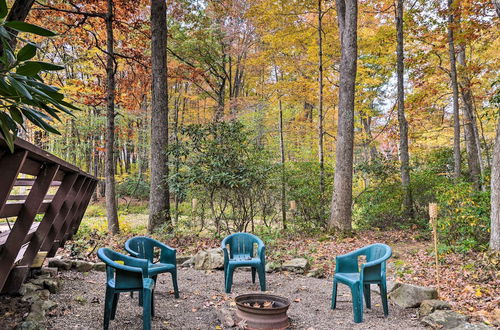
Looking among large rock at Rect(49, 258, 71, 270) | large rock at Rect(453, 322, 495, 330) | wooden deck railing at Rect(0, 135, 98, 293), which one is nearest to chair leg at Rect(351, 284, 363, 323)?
large rock at Rect(453, 322, 495, 330)

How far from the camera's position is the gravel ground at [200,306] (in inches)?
135

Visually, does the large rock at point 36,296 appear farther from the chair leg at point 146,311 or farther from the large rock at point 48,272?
the chair leg at point 146,311

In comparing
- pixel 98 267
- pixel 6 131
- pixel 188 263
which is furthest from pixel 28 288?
pixel 6 131

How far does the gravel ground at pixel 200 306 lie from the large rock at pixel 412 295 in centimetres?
10

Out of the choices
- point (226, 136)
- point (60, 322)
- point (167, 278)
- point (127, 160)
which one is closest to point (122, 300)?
point (60, 322)

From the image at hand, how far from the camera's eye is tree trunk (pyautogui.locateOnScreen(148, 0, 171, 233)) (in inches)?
321

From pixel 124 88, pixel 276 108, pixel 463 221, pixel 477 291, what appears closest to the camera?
pixel 477 291

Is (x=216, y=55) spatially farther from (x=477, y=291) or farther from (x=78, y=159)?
(x=477, y=291)

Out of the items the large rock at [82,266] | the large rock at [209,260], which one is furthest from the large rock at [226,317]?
the large rock at [82,266]

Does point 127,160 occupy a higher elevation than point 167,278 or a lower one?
higher

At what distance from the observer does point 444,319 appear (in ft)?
11.5

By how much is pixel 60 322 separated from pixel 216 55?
13.8 metres

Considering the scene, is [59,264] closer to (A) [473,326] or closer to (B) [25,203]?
(B) [25,203]

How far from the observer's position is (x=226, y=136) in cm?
749
